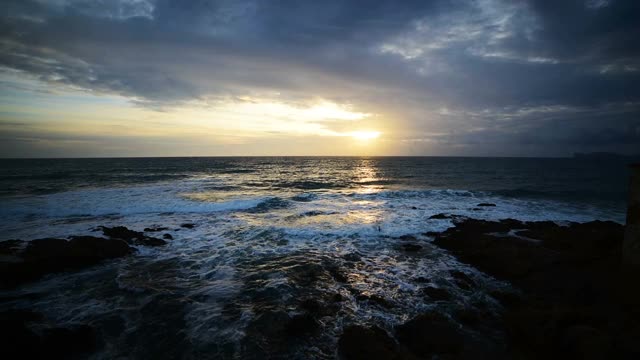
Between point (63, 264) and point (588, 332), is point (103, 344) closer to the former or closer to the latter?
point (63, 264)

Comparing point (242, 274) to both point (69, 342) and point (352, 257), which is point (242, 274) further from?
point (69, 342)

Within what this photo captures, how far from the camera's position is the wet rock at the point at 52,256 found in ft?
36.1

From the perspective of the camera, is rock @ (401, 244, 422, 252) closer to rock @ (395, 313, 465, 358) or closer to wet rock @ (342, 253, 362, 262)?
wet rock @ (342, 253, 362, 262)

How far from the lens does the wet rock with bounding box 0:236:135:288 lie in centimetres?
1102

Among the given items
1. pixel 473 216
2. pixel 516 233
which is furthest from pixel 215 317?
pixel 473 216

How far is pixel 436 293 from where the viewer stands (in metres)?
9.73

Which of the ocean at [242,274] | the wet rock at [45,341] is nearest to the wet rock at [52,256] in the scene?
the ocean at [242,274]

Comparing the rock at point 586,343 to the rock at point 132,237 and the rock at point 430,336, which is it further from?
the rock at point 132,237

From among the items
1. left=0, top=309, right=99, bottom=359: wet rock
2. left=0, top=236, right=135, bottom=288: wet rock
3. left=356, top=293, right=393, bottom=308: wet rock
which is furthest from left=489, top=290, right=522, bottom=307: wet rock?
left=0, top=236, right=135, bottom=288: wet rock

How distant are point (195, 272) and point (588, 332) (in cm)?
1165

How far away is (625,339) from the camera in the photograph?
6090 mm

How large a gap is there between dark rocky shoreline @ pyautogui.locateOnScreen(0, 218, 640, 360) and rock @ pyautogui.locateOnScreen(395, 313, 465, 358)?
0.02 metres

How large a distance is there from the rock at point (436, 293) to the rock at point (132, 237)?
12.5 meters

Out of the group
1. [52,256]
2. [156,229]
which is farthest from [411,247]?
[52,256]
